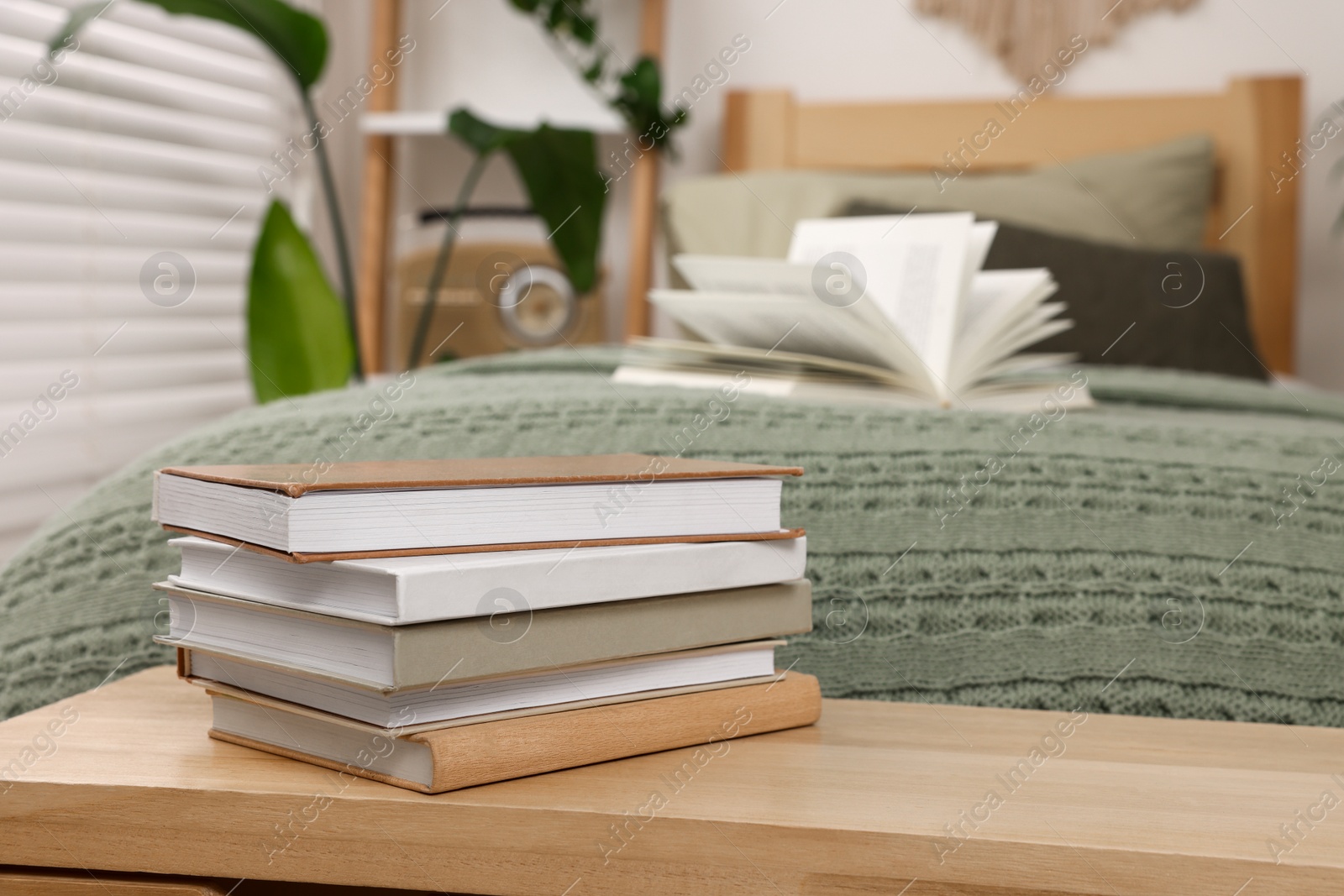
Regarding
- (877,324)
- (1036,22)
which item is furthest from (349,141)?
(877,324)

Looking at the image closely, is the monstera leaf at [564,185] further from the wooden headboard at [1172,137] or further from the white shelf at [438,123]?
the wooden headboard at [1172,137]

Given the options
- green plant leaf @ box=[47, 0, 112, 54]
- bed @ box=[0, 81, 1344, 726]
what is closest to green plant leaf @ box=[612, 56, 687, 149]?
green plant leaf @ box=[47, 0, 112, 54]

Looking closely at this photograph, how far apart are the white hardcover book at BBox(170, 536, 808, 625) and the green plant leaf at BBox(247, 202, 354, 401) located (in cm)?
146

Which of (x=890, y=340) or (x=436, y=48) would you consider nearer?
(x=890, y=340)

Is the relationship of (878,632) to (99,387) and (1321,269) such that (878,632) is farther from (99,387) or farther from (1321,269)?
(1321,269)

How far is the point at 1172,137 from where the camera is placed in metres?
2.40

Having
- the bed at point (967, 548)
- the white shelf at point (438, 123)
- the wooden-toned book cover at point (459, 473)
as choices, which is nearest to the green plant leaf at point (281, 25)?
the white shelf at point (438, 123)

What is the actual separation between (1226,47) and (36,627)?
248 centimetres

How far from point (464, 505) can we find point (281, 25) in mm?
1744

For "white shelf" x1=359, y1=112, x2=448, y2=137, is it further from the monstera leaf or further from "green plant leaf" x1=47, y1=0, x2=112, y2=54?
"green plant leaf" x1=47, y1=0, x2=112, y2=54

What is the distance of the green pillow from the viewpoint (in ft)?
6.57

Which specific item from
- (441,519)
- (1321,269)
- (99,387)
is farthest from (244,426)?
(1321,269)

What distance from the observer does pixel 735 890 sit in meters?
0.49

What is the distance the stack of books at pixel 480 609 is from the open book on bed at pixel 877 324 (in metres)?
0.44
